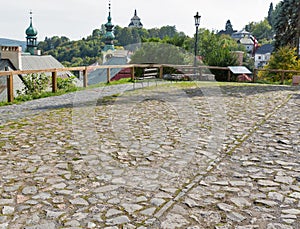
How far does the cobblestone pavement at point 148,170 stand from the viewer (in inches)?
129

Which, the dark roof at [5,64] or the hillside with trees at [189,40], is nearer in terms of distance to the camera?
the hillside with trees at [189,40]

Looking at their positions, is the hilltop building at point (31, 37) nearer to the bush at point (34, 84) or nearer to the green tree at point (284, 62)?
→ the green tree at point (284, 62)

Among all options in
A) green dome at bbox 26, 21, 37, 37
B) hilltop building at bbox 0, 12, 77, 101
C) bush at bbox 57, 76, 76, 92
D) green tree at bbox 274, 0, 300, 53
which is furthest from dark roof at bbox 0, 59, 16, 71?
green dome at bbox 26, 21, 37, 37

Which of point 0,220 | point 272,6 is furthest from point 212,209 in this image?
point 272,6

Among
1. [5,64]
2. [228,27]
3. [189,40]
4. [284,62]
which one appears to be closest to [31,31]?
[5,64]

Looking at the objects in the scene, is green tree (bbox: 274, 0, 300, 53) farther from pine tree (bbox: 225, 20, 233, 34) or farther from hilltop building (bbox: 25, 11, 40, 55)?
pine tree (bbox: 225, 20, 233, 34)

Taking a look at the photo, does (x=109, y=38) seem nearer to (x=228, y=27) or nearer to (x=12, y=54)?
(x=12, y=54)

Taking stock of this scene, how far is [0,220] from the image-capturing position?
314cm

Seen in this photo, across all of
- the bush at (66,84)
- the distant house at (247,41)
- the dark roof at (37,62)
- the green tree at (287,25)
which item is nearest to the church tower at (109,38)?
the dark roof at (37,62)

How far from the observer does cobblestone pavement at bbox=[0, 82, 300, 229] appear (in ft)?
10.7

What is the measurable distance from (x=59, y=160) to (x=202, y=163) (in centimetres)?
188

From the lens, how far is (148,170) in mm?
4531

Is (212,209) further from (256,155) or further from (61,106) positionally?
(61,106)

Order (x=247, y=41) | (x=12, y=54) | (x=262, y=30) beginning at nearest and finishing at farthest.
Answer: (x=12, y=54) → (x=247, y=41) → (x=262, y=30)
